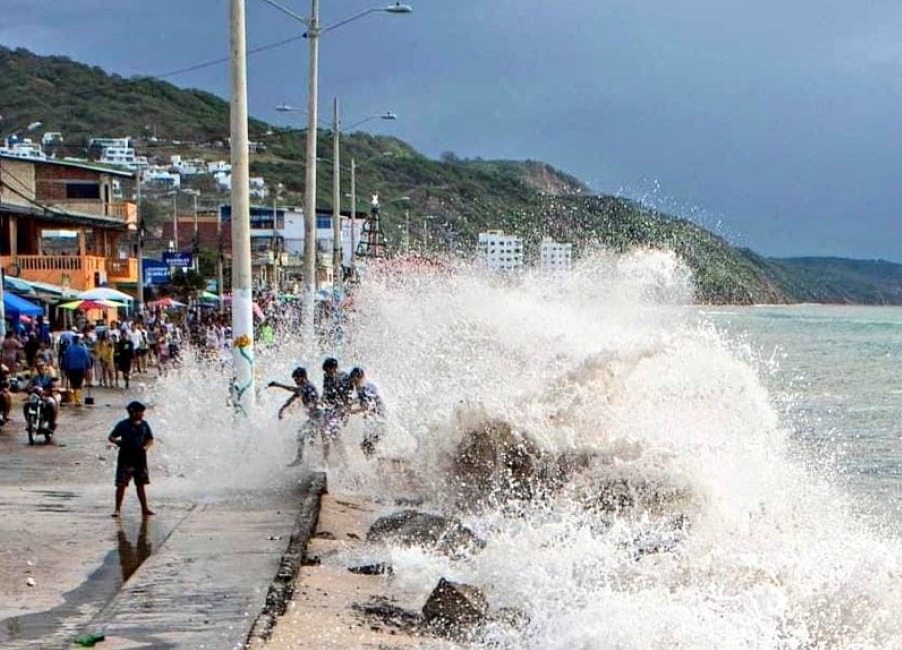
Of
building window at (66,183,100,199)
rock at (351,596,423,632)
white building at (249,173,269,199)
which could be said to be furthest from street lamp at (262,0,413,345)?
white building at (249,173,269,199)

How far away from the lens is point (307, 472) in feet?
54.5

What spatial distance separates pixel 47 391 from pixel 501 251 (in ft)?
73.3

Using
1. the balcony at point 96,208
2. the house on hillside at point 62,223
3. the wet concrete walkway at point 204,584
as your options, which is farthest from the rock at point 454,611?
the balcony at point 96,208

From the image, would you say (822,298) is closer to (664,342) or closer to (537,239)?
(537,239)

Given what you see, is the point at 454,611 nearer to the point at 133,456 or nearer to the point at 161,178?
the point at 133,456

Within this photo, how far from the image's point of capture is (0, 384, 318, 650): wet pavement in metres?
8.96

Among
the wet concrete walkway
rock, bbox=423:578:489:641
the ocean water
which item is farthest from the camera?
the ocean water


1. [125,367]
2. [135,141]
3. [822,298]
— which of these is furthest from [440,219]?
[822,298]

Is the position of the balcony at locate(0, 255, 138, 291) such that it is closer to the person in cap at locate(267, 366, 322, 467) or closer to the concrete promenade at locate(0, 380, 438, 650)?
the person in cap at locate(267, 366, 322, 467)

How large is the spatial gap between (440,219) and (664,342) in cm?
7121

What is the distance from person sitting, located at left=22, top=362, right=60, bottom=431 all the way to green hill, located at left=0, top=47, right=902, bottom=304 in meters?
14.8

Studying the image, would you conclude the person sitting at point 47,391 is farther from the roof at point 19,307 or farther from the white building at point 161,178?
the white building at point 161,178

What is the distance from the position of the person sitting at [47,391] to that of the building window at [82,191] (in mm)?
44189

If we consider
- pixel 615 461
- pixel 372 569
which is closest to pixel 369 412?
pixel 615 461
